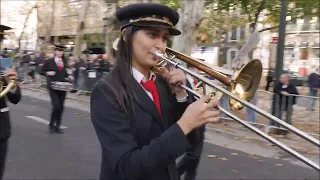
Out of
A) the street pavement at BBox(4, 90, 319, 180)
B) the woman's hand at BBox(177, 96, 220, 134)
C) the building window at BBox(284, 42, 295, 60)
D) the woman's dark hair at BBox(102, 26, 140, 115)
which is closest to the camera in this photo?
the woman's hand at BBox(177, 96, 220, 134)

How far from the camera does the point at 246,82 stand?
2.06 metres

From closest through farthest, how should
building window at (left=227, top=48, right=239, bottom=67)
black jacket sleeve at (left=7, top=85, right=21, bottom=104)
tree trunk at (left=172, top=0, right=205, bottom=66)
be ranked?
building window at (left=227, top=48, right=239, bottom=67) < black jacket sleeve at (left=7, top=85, right=21, bottom=104) < tree trunk at (left=172, top=0, right=205, bottom=66)

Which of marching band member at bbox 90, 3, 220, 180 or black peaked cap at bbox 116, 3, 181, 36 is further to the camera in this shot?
black peaked cap at bbox 116, 3, 181, 36

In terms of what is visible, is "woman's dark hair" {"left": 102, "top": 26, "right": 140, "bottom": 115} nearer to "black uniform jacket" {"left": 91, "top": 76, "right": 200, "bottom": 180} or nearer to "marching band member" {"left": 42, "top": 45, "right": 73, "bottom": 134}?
"black uniform jacket" {"left": 91, "top": 76, "right": 200, "bottom": 180}

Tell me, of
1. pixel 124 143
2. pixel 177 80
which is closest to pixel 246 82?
pixel 177 80

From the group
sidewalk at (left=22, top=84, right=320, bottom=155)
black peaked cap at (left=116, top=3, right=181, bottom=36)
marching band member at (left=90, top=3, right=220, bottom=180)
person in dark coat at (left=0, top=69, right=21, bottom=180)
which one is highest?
black peaked cap at (left=116, top=3, right=181, bottom=36)

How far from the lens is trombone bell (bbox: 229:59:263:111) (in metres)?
2.02

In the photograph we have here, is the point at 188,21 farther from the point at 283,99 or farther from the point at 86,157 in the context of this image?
the point at 86,157

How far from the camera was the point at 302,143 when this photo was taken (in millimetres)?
7566

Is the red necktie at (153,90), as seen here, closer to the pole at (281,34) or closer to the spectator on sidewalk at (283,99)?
the pole at (281,34)

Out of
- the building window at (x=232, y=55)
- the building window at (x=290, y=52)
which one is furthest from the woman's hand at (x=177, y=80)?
the building window at (x=290, y=52)

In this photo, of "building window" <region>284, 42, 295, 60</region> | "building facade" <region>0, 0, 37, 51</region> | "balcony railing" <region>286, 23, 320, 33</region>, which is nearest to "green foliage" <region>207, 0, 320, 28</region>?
"balcony railing" <region>286, 23, 320, 33</region>

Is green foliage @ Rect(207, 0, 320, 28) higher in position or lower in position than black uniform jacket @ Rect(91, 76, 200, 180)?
higher

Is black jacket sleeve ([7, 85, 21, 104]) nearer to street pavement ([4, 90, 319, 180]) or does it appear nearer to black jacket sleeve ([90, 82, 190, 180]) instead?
street pavement ([4, 90, 319, 180])
